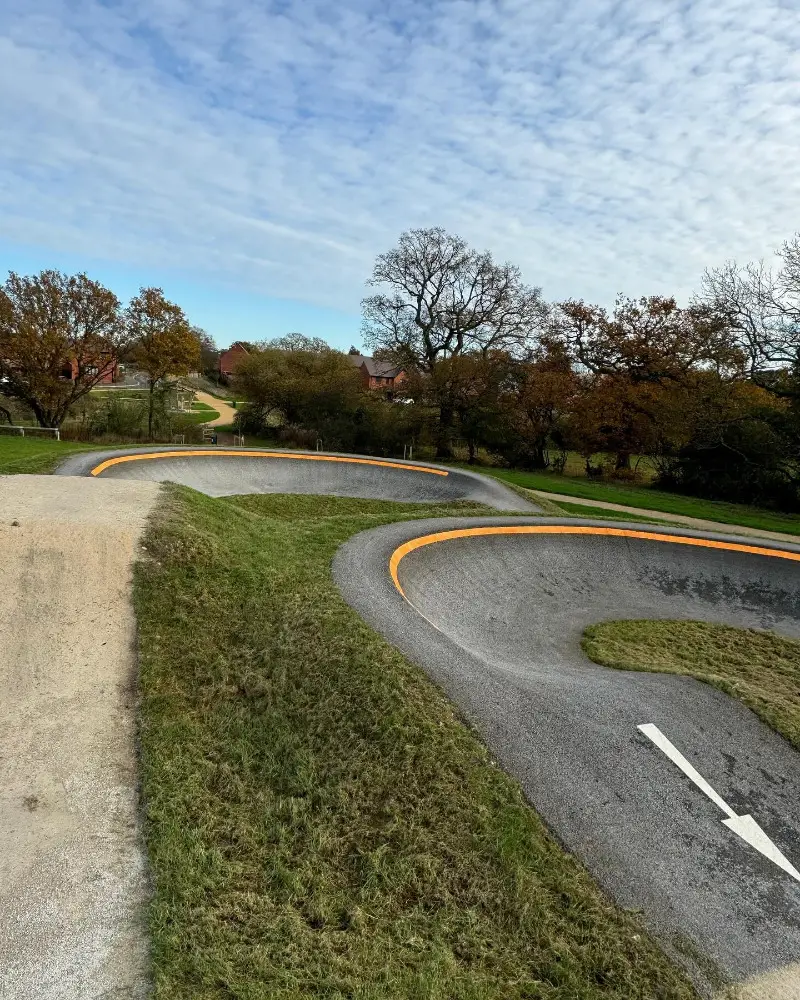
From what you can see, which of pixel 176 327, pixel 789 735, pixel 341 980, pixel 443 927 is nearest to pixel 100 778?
pixel 341 980

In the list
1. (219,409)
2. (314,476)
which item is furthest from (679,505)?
(219,409)

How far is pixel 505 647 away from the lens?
8.30 metres

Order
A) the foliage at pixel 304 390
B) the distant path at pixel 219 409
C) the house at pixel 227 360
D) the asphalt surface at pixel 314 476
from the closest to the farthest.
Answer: the asphalt surface at pixel 314 476, the foliage at pixel 304 390, the distant path at pixel 219 409, the house at pixel 227 360

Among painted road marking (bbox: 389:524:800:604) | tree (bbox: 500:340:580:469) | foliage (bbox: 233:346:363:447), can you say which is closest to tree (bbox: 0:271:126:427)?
foliage (bbox: 233:346:363:447)

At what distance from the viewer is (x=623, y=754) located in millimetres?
4840

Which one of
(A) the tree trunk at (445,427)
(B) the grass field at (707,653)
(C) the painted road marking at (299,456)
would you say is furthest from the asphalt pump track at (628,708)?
(A) the tree trunk at (445,427)

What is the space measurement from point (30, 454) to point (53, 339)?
9.86m

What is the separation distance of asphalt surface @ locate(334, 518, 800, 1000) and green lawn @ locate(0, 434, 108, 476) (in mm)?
9885

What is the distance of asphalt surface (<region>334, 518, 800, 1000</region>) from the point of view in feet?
11.6

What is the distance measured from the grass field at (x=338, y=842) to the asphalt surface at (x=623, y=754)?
310mm

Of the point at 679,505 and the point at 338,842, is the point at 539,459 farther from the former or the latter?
the point at 338,842

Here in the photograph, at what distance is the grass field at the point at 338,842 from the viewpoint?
10.2ft

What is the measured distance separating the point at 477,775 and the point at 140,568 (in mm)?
5145

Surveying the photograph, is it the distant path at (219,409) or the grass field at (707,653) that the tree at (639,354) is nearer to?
the grass field at (707,653)
